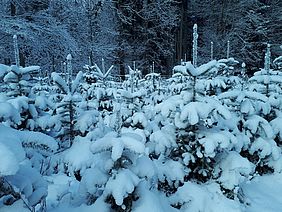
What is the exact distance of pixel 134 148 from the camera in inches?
109

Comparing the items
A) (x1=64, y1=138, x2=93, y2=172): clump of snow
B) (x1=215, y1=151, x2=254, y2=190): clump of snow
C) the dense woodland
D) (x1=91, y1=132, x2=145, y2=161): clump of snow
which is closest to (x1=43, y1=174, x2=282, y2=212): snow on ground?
(x1=215, y1=151, x2=254, y2=190): clump of snow

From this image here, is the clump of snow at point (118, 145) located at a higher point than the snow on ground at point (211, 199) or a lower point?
higher

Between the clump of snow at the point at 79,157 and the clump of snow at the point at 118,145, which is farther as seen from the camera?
the clump of snow at the point at 79,157

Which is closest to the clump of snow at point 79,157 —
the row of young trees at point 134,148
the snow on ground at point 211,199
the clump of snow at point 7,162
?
the row of young trees at point 134,148

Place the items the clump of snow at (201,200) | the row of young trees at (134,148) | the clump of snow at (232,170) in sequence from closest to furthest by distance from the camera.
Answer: the row of young trees at (134,148) → the clump of snow at (201,200) → the clump of snow at (232,170)

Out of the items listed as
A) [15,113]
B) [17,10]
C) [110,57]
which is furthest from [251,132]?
[110,57]

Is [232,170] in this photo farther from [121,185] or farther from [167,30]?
[167,30]

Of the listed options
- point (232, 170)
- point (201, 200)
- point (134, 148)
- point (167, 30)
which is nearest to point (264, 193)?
point (232, 170)

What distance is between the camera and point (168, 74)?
26.7 metres

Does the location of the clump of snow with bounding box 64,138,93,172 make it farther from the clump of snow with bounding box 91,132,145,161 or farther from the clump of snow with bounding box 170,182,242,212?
the clump of snow with bounding box 170,182,242,212

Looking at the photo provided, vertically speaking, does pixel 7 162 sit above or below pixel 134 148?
above

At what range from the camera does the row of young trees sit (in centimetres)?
271

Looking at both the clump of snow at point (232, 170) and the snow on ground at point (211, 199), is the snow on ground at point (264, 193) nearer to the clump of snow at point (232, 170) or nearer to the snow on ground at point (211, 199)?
the snow on ground at point (211, 199)

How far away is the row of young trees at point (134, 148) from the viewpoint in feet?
8.90
